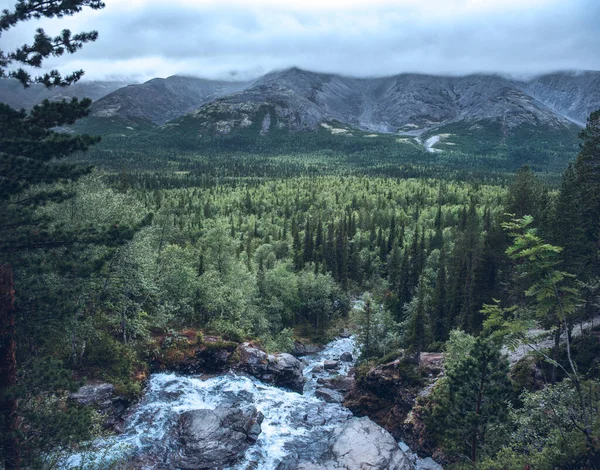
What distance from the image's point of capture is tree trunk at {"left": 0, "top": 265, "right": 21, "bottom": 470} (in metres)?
16.4

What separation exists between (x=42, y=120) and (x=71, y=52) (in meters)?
3.07

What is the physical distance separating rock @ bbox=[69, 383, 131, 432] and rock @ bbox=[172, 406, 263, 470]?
16.9ft

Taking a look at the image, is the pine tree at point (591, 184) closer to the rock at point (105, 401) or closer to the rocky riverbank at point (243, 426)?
the rocky riverbank at point (243, 426)

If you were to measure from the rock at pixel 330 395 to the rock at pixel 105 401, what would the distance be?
73.5 feet

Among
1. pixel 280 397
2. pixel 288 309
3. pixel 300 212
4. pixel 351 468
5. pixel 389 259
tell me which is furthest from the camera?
pixel 300 212

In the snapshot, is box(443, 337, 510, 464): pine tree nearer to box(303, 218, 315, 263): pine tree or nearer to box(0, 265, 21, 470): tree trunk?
box(0, 265, 21, 470): tree trunk

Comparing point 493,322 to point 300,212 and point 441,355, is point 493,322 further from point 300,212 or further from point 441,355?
point 300,212

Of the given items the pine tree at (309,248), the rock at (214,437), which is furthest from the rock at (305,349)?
the pine tree at (309,248)

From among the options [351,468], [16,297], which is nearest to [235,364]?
[351,468]

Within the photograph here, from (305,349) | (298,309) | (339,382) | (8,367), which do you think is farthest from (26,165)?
(298,309)

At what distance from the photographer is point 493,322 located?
19359mm

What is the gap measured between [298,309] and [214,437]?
42.4 meters

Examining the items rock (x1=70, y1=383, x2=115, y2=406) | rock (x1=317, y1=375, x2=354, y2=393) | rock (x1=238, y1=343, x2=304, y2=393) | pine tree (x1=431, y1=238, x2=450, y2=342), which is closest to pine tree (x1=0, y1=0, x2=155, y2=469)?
rock (x1=70, y1=383, x2=115, y2=406)

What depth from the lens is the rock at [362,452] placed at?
33219 millimetres
